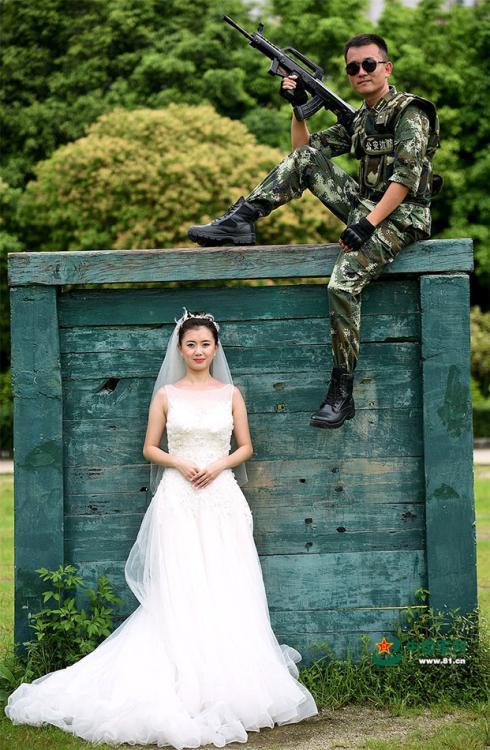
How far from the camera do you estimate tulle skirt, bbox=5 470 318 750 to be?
5.20 metres

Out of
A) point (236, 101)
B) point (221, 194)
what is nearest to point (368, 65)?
point (221, 194)

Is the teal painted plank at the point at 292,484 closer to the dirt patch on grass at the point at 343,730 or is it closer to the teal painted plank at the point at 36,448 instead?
the teal painted plank at the point at 36,448

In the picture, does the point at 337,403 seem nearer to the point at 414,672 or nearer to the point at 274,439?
the point at 274,439

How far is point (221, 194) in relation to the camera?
24.1 meters

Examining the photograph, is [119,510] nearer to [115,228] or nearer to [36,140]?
[115,228]

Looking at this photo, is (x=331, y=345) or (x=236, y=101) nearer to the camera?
(x=331, y=345)

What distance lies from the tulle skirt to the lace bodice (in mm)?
127

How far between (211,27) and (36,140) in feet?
17.8

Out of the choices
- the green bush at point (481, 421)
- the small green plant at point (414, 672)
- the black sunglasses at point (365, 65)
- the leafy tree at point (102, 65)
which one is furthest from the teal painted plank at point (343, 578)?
the leafy tree at point (102, 65)

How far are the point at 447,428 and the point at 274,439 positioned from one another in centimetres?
88

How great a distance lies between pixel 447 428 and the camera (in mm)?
5789

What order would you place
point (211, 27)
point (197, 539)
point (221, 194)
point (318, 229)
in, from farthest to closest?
point (211, 27)
point (318, 229)
point (221, 194)
point (197, 539)

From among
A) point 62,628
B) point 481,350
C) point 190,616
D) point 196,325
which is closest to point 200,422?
point 196,325

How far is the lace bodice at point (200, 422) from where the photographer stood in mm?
→ 5672
